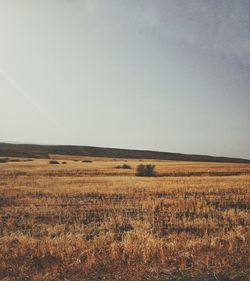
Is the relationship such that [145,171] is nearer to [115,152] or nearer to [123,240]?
[123,240]

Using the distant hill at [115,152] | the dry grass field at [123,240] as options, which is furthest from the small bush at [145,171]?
the distant hill at [115,152]

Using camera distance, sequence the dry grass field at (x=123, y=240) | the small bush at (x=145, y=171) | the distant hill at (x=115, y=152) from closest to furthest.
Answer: the dry grass field at (x=123, y=240)
the small bush at (x=145, y=171)
the distant hill at (x=115, y=152)

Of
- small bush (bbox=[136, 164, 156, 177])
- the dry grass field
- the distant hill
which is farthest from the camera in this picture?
the distant hill

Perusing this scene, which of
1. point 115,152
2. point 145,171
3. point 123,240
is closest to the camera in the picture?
point 123,240

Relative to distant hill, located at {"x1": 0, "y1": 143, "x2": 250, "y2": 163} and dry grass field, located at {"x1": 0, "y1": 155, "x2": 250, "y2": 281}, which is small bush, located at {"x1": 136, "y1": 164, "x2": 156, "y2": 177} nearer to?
dry grass field, located at {"x1": 0, "y1": 155, "x2": 250, "y2": 281}

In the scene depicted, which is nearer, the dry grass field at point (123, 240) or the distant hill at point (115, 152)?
the dry grass field at point (123, 240)

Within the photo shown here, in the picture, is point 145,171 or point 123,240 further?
point 145,171

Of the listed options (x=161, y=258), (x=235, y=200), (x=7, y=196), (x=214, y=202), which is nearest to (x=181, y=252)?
(x=161, y=258)

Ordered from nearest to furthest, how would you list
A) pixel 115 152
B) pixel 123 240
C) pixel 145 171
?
pixel 123 240 < pixel 145 171 < pixel 115 152

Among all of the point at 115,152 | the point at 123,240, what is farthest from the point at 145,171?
the point at 115,152

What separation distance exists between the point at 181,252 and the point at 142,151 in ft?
515

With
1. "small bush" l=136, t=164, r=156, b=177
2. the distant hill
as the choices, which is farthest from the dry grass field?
the distant hill

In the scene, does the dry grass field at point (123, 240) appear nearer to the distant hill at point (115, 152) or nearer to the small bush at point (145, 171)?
the small bush at point (145, 171)

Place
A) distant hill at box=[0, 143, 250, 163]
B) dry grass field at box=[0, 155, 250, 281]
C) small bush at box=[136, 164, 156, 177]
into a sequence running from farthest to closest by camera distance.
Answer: distant hill at box=[0, 143, 250, 163] < small bush at box=[136, 164, 156, 177] < dry grass field at box=[0, 155, 250, 281]
